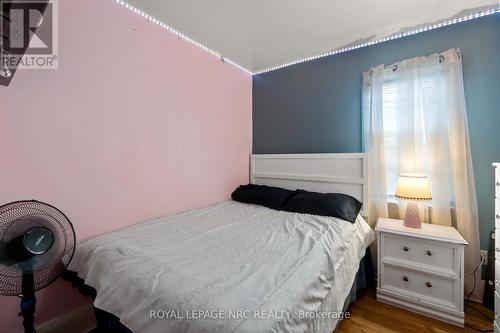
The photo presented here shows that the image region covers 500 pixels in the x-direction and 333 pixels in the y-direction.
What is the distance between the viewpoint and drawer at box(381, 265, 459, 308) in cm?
165

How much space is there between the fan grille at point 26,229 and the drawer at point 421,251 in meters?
2.22

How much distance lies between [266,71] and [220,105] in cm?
87

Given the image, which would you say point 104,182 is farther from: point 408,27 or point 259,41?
point 408,27

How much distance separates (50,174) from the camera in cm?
143

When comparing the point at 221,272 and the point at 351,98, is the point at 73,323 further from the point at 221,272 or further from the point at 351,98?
the point at 351,98

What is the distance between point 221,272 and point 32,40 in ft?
5.81

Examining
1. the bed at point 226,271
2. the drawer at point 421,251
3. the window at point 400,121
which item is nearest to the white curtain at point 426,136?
the window at point 400,121

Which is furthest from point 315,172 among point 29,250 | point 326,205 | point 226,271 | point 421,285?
point 29,250

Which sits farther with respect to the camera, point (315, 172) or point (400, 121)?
point (315, 172)

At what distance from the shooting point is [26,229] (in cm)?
108

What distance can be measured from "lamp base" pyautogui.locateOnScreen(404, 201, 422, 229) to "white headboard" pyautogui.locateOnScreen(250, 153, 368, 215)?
38cm

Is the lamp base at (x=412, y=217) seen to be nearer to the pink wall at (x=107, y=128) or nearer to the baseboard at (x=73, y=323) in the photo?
the pink wall at (x=107, y=128)

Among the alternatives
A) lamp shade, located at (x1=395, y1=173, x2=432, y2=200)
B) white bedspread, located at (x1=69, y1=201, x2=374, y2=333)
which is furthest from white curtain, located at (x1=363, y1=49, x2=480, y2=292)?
white bedspread, located at (x1=69, y1=201, x2=374, y2=333)

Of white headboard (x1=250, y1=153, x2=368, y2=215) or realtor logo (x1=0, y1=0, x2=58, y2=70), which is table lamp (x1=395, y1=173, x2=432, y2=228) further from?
realtor logo (x1=0, y1=0, x2=58, y2=70)
